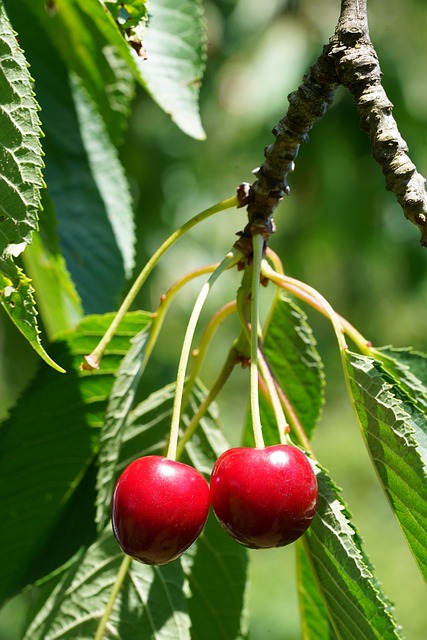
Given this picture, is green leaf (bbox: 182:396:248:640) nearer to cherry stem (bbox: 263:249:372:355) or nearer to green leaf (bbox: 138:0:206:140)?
cherry stem (bbox: 263:249:372:355)

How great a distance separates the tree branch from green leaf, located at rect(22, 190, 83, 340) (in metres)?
0.42

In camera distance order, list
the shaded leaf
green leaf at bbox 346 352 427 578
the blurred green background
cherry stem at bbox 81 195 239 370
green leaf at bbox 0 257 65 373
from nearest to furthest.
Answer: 1. green leaf at bbox 0 257 65 373
2. green leaf at bbox 346 352 427 578
3. cherry stem at bbox 81 195 239 370
4. the shaded leaf
5. the blurred green background

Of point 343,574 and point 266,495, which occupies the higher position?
point 266,495

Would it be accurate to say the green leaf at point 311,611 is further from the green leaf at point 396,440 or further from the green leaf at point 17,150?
the green leaf at point 17,150

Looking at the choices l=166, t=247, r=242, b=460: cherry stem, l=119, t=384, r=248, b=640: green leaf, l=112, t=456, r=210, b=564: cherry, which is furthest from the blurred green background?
l=112, t=456, r=210, b=564: cherry

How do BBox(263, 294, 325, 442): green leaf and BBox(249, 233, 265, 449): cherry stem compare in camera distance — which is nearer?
BBox(249, 233, 265, 449): cherry stem

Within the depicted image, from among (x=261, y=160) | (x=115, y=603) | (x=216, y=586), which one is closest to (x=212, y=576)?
(x=216, y=586)

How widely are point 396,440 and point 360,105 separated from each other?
1.22ft

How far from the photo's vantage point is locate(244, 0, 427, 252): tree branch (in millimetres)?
987

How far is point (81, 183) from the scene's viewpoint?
1.55 metres

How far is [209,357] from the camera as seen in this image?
19.8ft

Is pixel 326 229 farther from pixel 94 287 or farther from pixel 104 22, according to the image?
pixel 104 22

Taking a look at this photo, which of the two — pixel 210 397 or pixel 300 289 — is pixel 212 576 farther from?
pixel 300 289

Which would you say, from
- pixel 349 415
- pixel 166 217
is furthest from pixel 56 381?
pixel 349 415
